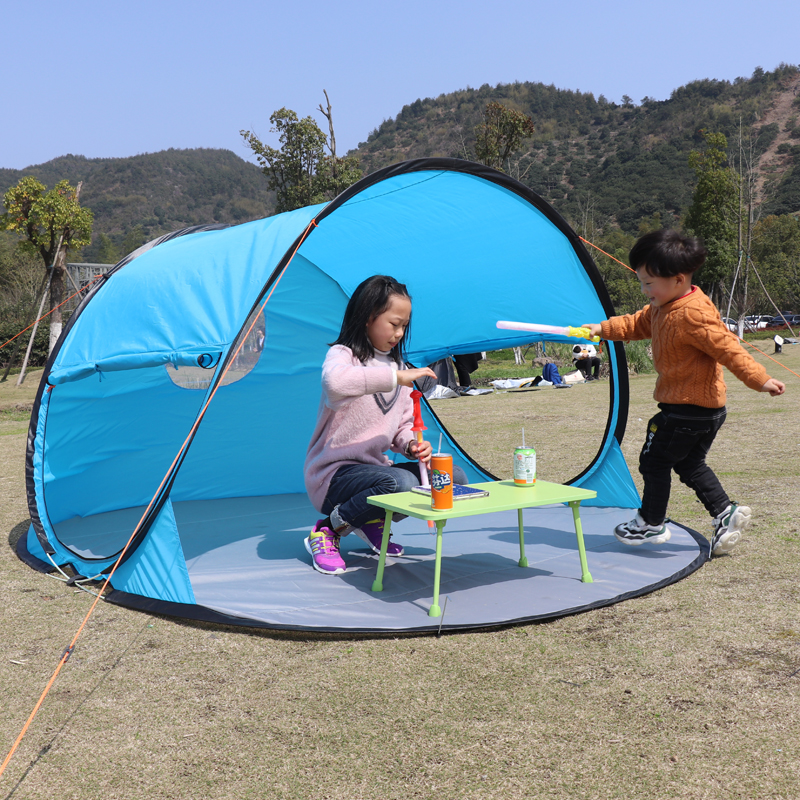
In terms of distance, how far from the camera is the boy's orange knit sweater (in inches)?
128

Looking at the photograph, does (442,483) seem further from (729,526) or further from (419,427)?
(729,526)

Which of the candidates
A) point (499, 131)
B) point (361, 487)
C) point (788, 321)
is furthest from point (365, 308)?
point (788, 321)

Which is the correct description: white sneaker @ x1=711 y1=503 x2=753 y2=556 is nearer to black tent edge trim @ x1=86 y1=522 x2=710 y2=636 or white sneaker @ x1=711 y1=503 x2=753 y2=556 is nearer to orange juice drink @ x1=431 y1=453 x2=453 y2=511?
black tent edge trim @ x1=86 y1=522 x2=710 y2=636

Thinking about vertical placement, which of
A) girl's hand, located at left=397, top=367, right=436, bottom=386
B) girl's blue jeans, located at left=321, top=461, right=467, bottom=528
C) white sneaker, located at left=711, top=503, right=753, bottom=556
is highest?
girl's hand, located at left=397, top=367, right=436, bottom=386

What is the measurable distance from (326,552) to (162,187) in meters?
109

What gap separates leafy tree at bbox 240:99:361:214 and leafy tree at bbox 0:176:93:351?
23.7 feet

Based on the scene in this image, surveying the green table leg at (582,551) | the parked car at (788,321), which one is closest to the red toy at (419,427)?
the green table leg at (582,551)

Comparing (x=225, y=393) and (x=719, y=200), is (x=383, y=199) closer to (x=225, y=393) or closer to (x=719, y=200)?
(x=225, y=393)

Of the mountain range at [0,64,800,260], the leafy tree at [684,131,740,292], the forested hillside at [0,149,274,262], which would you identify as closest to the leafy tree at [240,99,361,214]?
the leafy tree at [684,131,740,292]

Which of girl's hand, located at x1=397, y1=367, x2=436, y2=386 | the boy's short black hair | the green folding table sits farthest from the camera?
the boy's short black hair

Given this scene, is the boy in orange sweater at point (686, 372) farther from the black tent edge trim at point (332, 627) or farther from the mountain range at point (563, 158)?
the mountain range at point (563, 158)

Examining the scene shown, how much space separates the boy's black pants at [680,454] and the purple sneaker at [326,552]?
1493 mm

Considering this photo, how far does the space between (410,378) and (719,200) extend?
25773mm

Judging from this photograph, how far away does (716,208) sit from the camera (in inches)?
1012
